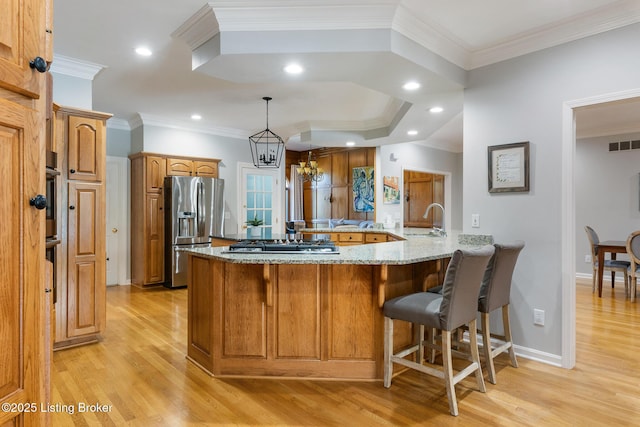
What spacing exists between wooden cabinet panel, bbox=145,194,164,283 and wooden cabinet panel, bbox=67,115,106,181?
2.38m

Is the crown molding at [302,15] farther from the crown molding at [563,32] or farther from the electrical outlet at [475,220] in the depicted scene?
the electrical outlet at [475,220]

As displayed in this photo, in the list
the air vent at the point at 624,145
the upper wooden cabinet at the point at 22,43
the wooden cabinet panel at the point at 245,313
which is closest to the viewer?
the upper wooden cabinet at the point at 22,43

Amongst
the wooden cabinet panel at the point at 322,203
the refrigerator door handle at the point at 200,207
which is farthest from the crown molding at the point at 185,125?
the wooden cabinet panel at the point at 322,203

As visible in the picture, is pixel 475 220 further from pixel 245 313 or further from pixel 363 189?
pixel 363 189

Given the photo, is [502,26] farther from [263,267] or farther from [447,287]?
[263,267]

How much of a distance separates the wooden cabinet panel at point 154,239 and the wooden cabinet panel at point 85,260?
7.58 feet

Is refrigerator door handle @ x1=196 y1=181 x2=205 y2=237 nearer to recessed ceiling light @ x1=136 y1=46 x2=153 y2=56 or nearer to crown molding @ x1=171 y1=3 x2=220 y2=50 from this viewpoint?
recessed ceiling light @ x1=136 y1=46 x2=153 y2=56

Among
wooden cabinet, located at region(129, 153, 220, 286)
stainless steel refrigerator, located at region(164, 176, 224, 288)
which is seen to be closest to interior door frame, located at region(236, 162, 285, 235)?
stainless steel refrigerator, located at region(164, 176, 224, 288)

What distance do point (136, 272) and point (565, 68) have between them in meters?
5.99

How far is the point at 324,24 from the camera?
2660mm

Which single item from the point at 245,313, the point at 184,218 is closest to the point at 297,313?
the point at 245,313

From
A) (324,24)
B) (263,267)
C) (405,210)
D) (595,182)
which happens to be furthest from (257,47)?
(405,210)

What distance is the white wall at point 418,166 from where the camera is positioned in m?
7.10

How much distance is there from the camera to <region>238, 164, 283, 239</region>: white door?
683cm
